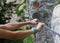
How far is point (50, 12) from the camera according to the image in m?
2.72

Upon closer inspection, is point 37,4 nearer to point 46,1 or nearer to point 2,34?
point 46,1

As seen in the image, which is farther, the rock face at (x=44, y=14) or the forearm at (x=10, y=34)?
the rock face at (x=44, y=14)

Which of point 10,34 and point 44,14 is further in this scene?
point 44,14

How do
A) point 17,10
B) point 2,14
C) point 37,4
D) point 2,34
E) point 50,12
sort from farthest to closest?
point 2,14, point 17,10, point 37,4, point 50,12, point 2,34

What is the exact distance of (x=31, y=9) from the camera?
3035 mm

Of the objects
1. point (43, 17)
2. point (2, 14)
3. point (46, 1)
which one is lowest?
point (2, 14)

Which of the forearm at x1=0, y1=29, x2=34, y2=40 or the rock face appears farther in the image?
the rock face

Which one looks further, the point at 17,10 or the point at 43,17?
the point at 17,10

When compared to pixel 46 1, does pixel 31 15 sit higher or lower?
lower

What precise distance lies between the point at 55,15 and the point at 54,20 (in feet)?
0.28

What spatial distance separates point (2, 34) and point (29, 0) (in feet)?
4.63

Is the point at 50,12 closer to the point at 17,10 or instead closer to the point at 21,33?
the point at 21,33

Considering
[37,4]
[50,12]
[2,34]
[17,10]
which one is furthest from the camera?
[17,10]

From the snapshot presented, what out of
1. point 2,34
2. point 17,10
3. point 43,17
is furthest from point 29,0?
point 2,34
